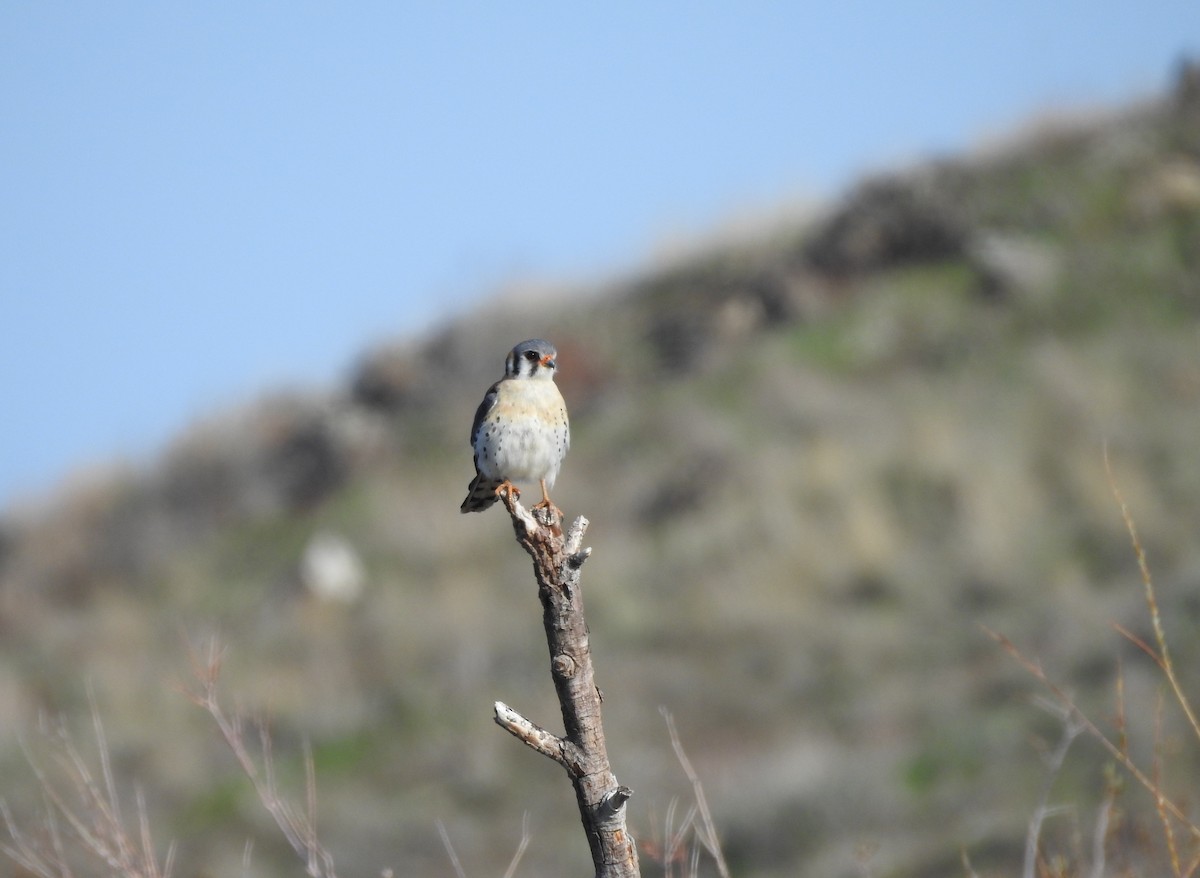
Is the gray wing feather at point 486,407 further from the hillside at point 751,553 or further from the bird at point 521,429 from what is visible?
the hillside at point 751,553

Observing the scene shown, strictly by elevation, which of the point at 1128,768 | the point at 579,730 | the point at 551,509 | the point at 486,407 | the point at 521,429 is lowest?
the point at 1128,768

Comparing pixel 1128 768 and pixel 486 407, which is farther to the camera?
pixel 486 407

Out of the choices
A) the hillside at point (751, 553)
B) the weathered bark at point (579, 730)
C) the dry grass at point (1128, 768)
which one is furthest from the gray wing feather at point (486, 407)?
the hillside at point (751, 553)

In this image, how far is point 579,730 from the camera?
303cm

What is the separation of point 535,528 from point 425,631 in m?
12.2

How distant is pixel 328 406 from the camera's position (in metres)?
21.9

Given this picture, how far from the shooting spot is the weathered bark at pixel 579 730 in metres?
2.96

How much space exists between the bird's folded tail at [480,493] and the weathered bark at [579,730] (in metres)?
1.70

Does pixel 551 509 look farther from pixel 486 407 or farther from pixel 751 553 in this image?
pixel 751 553

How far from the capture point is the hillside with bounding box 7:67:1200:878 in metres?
10.3

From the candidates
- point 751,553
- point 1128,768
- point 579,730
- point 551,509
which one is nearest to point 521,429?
point 551,509

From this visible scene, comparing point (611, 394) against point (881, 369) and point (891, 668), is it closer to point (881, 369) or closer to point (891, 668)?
point (881, 369)

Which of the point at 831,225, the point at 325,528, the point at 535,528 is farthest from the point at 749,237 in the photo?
the point at 535,528

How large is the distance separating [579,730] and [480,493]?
81.1 inches
